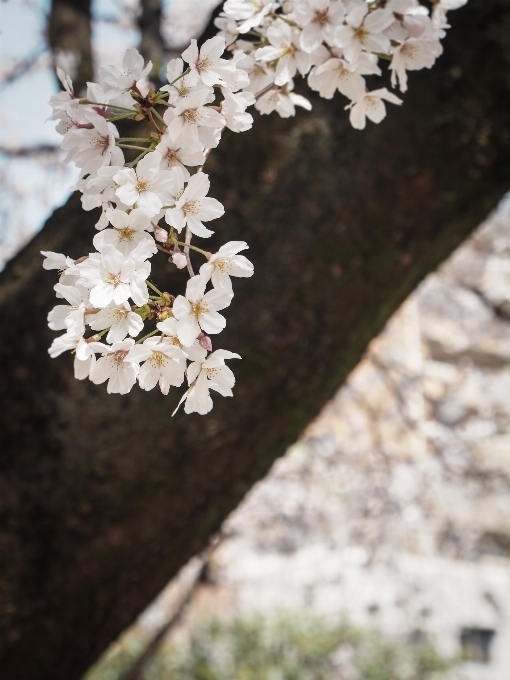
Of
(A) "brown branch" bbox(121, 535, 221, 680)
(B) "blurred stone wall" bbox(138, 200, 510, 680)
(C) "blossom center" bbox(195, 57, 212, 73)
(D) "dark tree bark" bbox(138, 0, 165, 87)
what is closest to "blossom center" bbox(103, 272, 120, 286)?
(C) "blossom center" bbox(195, 57, 212, 73)

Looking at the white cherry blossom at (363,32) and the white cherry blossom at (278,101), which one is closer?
the white cherry blossom at (363,32)

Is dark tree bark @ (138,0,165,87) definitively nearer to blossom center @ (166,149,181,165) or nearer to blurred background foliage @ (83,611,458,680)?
blossom center @ (166,149,181,165)

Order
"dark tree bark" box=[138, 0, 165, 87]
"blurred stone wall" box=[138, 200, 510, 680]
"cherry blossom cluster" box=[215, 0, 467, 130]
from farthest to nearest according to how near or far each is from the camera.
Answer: "blurred stone wall" box=[138, 200, 510, 680]
"dark tree bark" box=[138, 0, 165, 87]
"cherry blossom cluster" box=[215, 0, 467, 130]

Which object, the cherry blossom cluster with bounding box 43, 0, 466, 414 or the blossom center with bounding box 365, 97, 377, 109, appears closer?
the cherry blossom cluster with bounding box 43, 0, 466, 414

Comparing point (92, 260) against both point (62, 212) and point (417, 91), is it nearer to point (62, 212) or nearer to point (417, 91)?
point (62, 212)

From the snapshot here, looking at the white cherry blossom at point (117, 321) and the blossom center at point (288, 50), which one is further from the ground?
the blossom center at point (288, 50)

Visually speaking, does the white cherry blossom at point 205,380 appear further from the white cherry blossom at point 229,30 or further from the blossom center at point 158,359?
the white cherry blossom at point 229,30

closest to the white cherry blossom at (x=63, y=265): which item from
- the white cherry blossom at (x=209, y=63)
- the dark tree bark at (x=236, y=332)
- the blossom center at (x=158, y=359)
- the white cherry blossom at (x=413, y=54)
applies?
the blossom center at (x=158, y=359)

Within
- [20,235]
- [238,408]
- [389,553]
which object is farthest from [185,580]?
[238,408]
